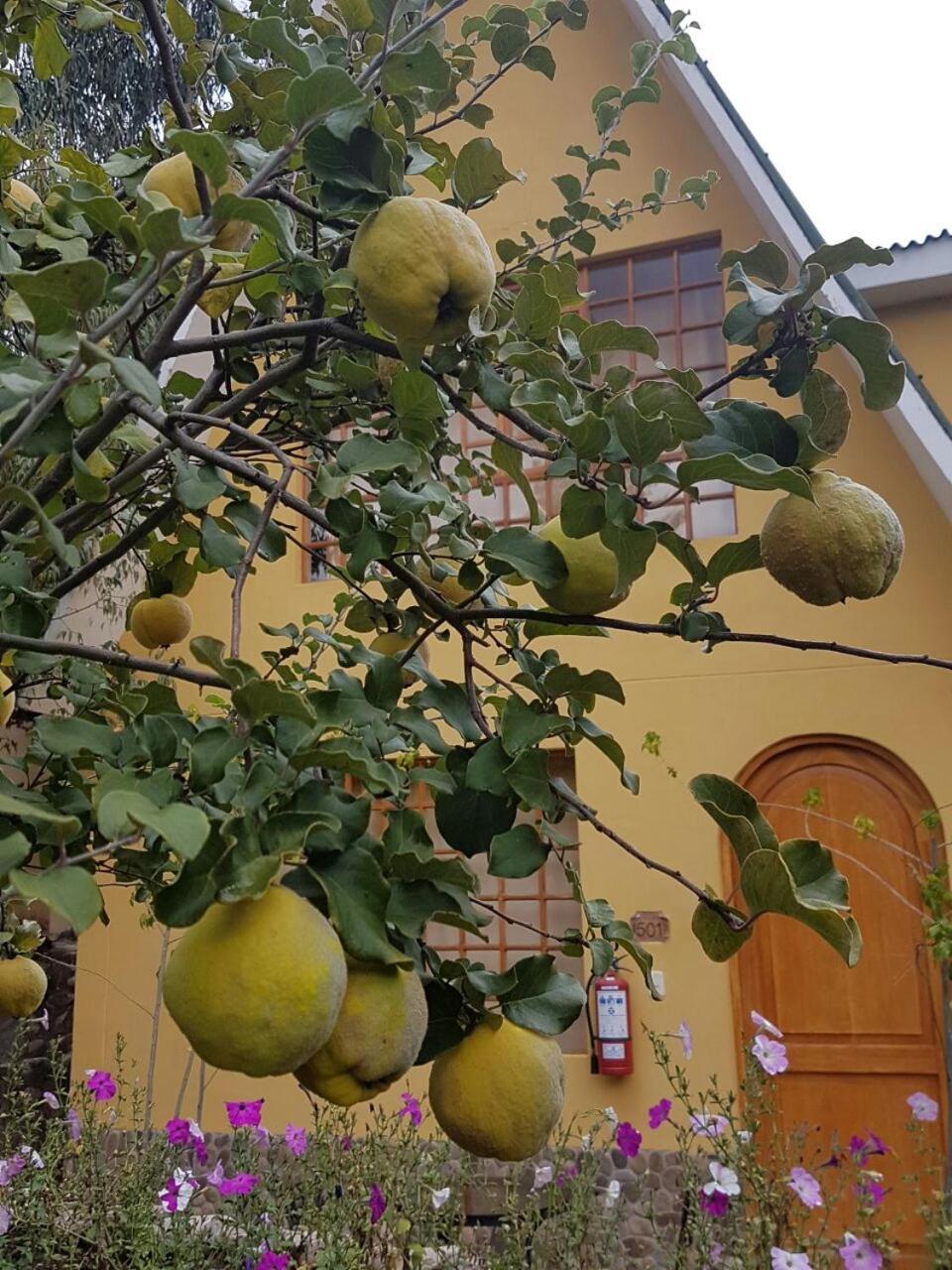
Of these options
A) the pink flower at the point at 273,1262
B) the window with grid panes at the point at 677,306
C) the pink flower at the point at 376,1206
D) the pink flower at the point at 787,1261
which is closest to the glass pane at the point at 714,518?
the window with grid panes at the point at 677,306

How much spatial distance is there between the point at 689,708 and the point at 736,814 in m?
4.33

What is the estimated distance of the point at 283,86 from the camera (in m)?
1.36

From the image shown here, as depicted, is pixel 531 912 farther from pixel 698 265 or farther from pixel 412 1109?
pixel 698 265

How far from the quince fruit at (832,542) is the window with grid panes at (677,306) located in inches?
185

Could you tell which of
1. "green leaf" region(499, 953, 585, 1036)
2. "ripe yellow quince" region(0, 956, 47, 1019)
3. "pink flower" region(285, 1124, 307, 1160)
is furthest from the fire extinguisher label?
"green leaf" region(499, 953, 585, 1036)

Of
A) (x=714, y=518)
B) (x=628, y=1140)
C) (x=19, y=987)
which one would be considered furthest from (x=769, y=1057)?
(x=714, y=518)

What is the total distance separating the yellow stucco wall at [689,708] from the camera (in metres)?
5.02

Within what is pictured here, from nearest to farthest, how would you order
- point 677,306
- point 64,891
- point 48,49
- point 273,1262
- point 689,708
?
point 64,891
point 48,49
point 273,1262
point 689,708
point 677,306

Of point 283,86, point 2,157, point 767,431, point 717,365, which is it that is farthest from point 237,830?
point 717,365

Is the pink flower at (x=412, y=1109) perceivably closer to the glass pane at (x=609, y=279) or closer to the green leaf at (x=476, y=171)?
the green leaf at (x=476, y=171)

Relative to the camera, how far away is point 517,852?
112 centimetres

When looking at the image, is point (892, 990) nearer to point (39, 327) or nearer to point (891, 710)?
point (891, 710)

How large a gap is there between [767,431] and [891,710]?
433 cm

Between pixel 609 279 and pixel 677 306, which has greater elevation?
pixel 609 279
